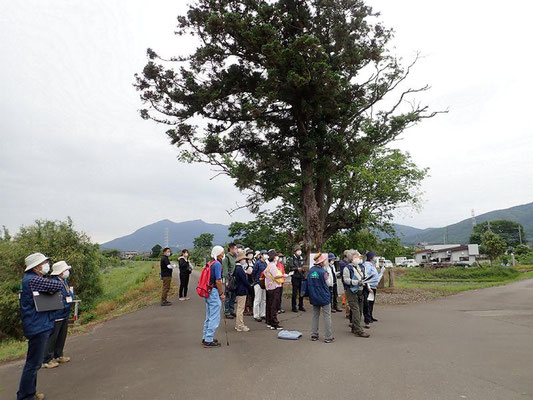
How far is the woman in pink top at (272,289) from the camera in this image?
9.01 metres

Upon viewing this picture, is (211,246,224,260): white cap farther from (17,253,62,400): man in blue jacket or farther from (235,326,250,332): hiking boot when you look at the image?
(17,253,62,400): man in blue jacket

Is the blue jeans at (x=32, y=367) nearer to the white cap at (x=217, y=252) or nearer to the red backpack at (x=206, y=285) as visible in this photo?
the red backpack at (x=206, y=285)

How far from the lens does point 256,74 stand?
617 inches

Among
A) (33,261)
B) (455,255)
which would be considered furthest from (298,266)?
(455,255)

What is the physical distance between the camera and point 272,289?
9.21m

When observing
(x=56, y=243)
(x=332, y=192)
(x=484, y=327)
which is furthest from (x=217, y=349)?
(x=56, y=243)

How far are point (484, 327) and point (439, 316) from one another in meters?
1.84

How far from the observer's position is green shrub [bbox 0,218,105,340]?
1683 centimetres

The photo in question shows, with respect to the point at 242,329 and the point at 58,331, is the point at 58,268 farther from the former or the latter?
the point at 242,329

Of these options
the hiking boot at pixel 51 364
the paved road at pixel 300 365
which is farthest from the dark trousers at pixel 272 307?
the hiking boot at pixel 51 364

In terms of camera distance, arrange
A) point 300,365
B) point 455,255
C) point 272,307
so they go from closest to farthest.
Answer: point 300,365 → point 272,307 → point 455,255

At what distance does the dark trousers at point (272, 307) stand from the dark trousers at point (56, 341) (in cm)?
468

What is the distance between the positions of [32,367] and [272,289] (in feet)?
18.3

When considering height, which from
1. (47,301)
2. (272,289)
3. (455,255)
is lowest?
(455,255)
